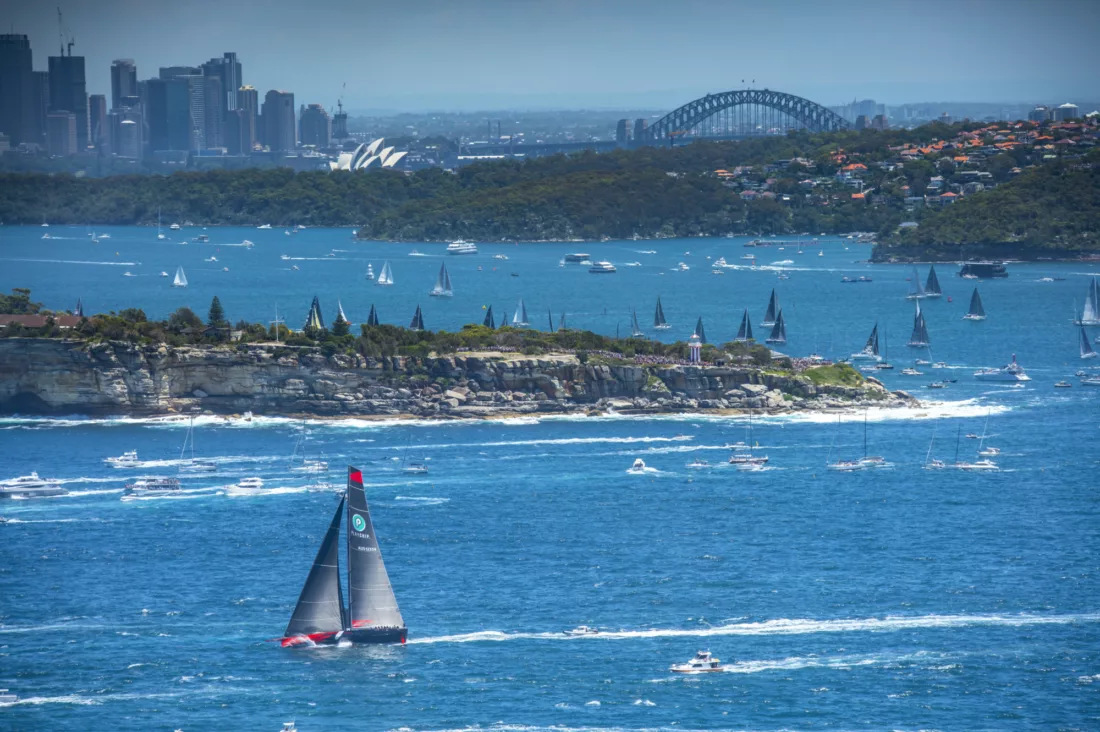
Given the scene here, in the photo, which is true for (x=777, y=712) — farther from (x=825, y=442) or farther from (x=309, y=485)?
(x=825, y=442)

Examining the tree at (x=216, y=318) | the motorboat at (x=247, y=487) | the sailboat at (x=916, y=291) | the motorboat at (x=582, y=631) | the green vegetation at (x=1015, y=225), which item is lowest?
the motorboat at (x=582, y=631)

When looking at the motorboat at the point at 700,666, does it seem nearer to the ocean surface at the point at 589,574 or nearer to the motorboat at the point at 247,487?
the ocean surface at the point at 589,574

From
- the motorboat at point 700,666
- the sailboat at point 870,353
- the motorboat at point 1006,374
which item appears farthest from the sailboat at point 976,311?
the motorboat at point 700,666

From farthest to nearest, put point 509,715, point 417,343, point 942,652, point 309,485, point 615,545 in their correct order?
point 417,343 → point 309,485 → point 615,545 → point 942,652 → point 509,715

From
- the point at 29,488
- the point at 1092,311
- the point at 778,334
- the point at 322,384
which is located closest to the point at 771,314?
the point at 778,334

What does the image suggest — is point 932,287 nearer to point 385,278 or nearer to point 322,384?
point 385,278

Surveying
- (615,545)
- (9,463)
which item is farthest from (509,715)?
(9,463)

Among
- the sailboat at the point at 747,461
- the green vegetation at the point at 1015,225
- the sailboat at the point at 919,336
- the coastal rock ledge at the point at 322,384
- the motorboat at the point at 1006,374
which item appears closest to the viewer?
the sailboat at the point at 747,461
